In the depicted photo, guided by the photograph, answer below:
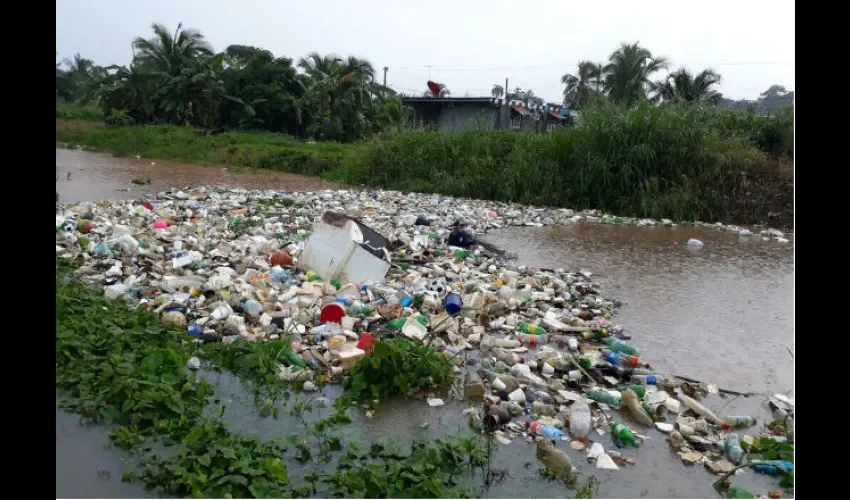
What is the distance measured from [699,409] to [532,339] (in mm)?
1116

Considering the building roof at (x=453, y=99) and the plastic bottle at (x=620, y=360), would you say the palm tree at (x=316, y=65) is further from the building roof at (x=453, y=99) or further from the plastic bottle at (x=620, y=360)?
the plastic bottle at (x=620, y=360)

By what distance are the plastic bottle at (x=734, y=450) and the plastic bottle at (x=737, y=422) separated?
8.3 inches

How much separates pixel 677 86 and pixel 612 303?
20.6 m

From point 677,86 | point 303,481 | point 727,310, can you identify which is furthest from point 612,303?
point 677,86

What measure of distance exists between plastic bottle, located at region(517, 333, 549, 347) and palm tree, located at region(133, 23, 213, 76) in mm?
23032

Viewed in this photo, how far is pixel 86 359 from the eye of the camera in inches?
123

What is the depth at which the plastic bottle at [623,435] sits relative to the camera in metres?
2.80

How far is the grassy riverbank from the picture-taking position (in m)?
10.7

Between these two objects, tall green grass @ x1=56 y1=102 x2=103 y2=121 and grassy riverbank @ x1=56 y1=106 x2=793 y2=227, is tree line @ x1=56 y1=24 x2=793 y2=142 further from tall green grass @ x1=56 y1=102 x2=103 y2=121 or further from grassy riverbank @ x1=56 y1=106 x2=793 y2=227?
grassy riverbank @ x1=56 y1=106 x2=793 y2=227

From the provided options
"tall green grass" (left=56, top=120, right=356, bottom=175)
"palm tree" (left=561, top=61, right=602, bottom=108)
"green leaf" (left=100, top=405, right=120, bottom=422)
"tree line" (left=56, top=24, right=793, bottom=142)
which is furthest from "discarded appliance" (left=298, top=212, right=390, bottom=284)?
"palm tree" (left=561, top=61, right=602, bottom=108)

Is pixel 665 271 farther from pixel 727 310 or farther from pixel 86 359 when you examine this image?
pixel 86 359
